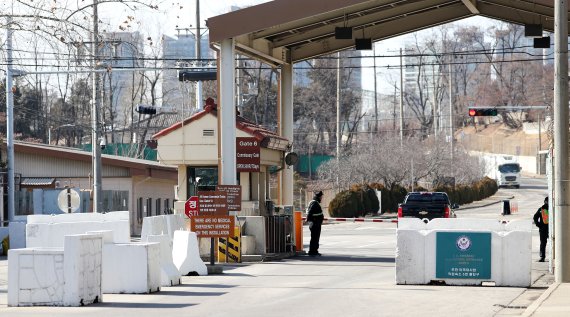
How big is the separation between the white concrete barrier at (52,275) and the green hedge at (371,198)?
51.9 metres

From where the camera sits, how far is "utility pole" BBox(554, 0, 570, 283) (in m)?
21.2

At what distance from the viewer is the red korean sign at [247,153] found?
30.6 m

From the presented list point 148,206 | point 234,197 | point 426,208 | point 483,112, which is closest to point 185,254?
point 234,197

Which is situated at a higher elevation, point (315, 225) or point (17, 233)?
point (315, 225)

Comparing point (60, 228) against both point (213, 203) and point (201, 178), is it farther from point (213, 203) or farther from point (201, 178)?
point (201, 178)

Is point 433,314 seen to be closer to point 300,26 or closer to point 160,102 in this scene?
point 300,26

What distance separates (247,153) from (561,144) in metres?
11.1

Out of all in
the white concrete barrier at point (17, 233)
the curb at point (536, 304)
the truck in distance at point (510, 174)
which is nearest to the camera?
the curb at point (536, 304)

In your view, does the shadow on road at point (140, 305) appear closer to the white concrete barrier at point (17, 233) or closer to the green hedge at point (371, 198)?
the white concrete barrier at point (17, 233)

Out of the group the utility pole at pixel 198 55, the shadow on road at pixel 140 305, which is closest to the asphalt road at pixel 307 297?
the shadow on road at pixel 140 305

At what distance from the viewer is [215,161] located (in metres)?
31.6

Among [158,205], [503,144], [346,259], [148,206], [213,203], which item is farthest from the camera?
[503,144]

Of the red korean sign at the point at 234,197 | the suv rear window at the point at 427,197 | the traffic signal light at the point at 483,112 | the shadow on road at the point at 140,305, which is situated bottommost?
the shadow on road at the point at 140,305

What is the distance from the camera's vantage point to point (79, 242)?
58.3 feet
